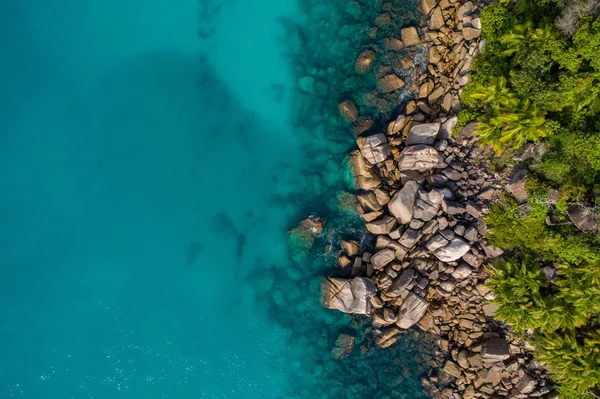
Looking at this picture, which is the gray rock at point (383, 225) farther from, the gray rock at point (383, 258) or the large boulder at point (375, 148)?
the large boulder at point (375, 148)

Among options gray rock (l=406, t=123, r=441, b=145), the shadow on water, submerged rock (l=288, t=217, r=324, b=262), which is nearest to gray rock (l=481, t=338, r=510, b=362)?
the shadow on water

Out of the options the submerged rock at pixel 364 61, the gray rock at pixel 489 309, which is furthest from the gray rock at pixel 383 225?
the submerged rock at pixel 364 61

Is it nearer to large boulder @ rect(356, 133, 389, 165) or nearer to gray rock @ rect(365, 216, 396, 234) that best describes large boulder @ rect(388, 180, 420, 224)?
gray rock @ rect(365, 216, 396, 234)

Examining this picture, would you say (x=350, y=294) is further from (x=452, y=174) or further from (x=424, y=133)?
(x=424, y=133)

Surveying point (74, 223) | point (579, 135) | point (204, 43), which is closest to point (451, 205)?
point (579, 135)

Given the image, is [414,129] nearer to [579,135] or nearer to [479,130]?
[479,130]

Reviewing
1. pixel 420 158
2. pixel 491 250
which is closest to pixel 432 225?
pixel 491 250
